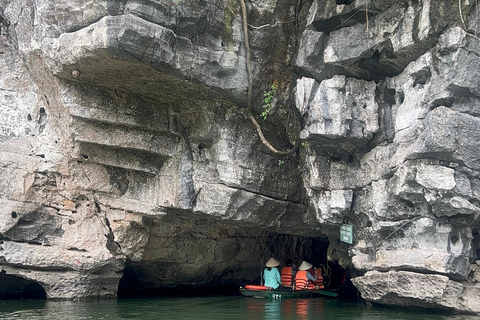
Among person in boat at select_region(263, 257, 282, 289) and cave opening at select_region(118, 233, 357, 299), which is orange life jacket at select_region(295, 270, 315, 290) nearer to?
person in boat at select_region(263, 257, 282, 289)

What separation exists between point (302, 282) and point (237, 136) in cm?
402

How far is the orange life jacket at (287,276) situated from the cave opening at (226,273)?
0.88 metres

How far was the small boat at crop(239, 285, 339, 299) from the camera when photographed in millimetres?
11125

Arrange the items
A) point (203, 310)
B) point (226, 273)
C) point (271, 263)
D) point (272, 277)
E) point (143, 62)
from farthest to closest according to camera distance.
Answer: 1. point (226, 273)
2. point (271, 263)
3. point (272, 277)
4. point (203, 310)
5. point (143, 62)

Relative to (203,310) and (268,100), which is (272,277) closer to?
(203,310)

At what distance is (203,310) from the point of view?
9.21 metres

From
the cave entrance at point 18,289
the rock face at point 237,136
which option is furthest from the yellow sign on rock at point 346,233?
the cave entrance at point 18,289

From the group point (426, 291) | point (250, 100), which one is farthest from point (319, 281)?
point (250, 100)

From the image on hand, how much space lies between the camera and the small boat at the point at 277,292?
11.1 metres

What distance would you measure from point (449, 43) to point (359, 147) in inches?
91.8

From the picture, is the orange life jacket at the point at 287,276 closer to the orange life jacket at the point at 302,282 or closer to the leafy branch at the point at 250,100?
the orange life jacket at the point at 302,282

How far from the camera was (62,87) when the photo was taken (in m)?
A: 8.95

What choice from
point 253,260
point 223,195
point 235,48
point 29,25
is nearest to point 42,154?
point 29,25

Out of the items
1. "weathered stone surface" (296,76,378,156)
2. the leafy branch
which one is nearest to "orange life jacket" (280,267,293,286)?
the leafy branch
